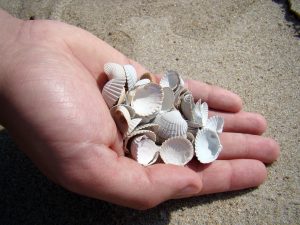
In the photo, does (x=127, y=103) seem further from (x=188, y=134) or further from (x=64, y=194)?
(x=64, y=194)

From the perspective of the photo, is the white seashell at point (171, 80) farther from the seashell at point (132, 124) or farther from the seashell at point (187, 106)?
the seashell at point (132, 124)

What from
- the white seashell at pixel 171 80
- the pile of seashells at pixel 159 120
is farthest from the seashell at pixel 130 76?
the white seashell at pixel 171 80

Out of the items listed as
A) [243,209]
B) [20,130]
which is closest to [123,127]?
[20,130]

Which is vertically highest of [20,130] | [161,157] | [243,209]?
[20,130]

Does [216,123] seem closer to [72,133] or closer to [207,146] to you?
[207,146]

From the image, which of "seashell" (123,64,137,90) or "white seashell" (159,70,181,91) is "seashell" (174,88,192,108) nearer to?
A: "white seashell" (159,70,181,91)
